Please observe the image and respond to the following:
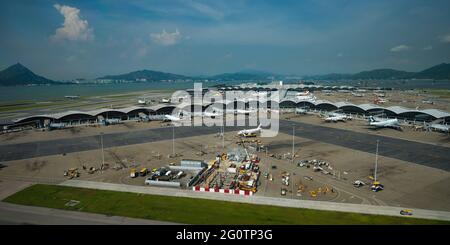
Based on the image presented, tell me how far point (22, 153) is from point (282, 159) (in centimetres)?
5569

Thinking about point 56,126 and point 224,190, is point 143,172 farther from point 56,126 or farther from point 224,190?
point 56,126

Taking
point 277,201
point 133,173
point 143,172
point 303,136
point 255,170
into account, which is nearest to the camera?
point 277,201

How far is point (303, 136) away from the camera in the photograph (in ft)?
259

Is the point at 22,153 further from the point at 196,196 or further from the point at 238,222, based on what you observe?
the point at 238,222

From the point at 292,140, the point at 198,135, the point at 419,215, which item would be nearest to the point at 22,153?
the point at 198,135

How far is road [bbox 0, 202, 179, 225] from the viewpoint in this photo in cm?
3303

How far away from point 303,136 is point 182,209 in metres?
50.8

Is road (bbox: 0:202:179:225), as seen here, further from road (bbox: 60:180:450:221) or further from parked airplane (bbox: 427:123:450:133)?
parked airplane (bbox: 427:123:450:133)

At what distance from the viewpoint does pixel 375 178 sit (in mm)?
46312

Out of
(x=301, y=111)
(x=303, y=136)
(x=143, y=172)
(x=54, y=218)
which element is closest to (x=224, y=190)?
(x=143, y=172)

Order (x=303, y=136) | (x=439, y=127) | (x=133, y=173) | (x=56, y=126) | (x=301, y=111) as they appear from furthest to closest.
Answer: (x=301, y=111) → (x=56, y=126) → (x=439, y=127) → (x=303, y=136) → (x=133, y=173)
